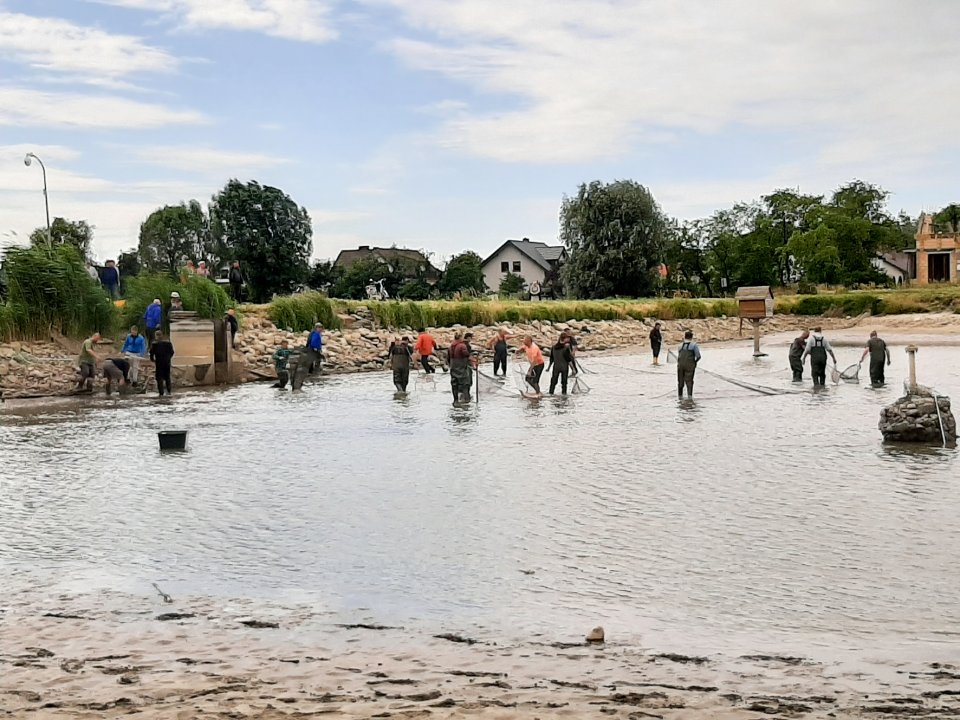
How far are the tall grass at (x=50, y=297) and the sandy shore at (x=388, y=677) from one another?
27.0 meters

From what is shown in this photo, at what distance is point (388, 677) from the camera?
6.91 metres

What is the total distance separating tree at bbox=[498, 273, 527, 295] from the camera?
304ft

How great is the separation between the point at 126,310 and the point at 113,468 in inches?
775

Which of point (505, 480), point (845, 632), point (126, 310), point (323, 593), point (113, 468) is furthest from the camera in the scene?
point (126, 310)

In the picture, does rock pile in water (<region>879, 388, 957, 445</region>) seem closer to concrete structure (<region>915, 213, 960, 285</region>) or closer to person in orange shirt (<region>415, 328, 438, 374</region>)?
person in orange shirt (<region>415, 328, 438, 374</region>)

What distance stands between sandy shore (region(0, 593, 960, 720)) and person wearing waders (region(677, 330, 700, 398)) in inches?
690

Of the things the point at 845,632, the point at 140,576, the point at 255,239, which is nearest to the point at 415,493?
the point at 140,576

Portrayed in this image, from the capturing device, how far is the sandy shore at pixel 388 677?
20.1ft

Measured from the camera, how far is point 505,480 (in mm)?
15500

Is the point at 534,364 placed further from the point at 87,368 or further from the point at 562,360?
the point at 87,368

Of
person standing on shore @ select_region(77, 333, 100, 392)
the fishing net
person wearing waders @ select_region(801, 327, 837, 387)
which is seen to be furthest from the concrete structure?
person standing on shore @ select_region(77, 333, 100, 392)

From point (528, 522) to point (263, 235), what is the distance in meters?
49.9

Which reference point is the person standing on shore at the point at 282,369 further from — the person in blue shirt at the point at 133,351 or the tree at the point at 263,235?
the tree at the point at 263,235

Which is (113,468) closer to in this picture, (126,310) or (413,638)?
(413,638)
